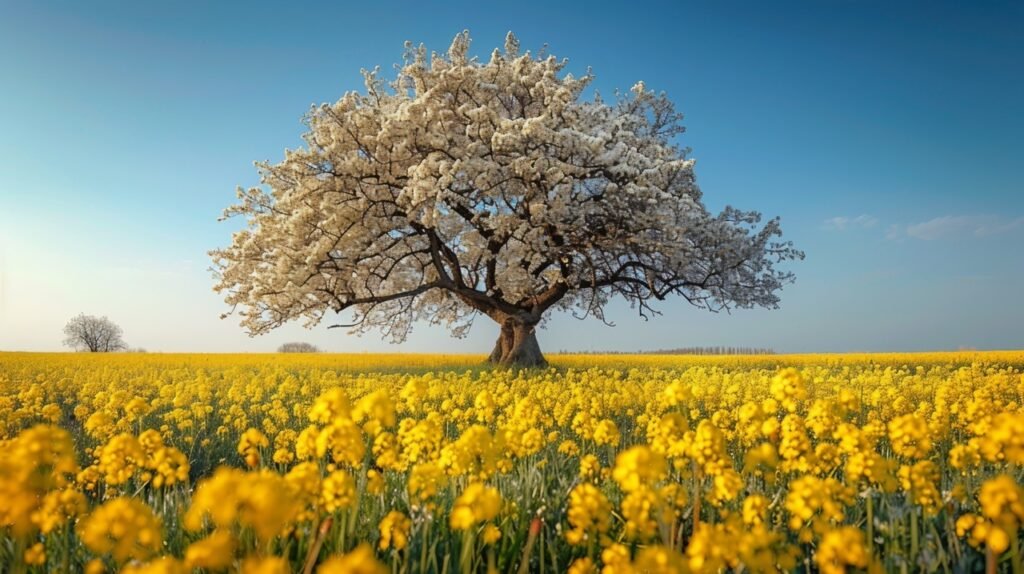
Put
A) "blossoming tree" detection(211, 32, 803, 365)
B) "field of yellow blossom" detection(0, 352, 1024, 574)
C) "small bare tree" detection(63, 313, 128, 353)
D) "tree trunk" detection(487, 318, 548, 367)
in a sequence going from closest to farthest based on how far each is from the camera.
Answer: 1. "field of yellow blossom" detection(0, 352, 1024, 574)
2. "blossoming tree" detection(211, 32, 803, 365)
3. "tree trunk" detection(487, 318, 548, 367)
4. "small bare tree" detection(63, 313, 128, 353)

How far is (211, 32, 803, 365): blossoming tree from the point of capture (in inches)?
790

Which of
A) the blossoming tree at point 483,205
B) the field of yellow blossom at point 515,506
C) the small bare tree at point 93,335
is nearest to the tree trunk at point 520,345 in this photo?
the blossoming tree at point 483,205

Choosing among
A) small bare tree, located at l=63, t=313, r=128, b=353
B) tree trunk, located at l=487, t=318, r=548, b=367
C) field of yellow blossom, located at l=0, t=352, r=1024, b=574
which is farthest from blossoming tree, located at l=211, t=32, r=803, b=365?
small bare tree, located at l=63, t=313, r=128, b=353

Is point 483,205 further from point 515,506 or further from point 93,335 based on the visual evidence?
point 93,335

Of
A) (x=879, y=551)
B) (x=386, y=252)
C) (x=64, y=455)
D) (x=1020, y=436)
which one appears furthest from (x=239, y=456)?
(x=386, y=252)

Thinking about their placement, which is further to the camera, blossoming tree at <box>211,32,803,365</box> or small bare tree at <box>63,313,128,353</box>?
small bare tree at <box>63,313,128,353</box>

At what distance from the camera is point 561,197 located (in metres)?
20.8

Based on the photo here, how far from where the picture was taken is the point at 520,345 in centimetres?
2639

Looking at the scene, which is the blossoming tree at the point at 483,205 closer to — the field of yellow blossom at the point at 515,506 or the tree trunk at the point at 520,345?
the tree trunk at the point at 520,345

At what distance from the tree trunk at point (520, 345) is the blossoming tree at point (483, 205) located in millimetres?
104

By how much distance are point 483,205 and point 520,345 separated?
638cm

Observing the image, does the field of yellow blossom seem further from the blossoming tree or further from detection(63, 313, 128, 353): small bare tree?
detection(63, 313, 128, 353): small bare tree

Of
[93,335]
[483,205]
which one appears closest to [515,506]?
[483,205]

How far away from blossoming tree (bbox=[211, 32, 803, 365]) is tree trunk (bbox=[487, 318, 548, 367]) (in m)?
0.10
